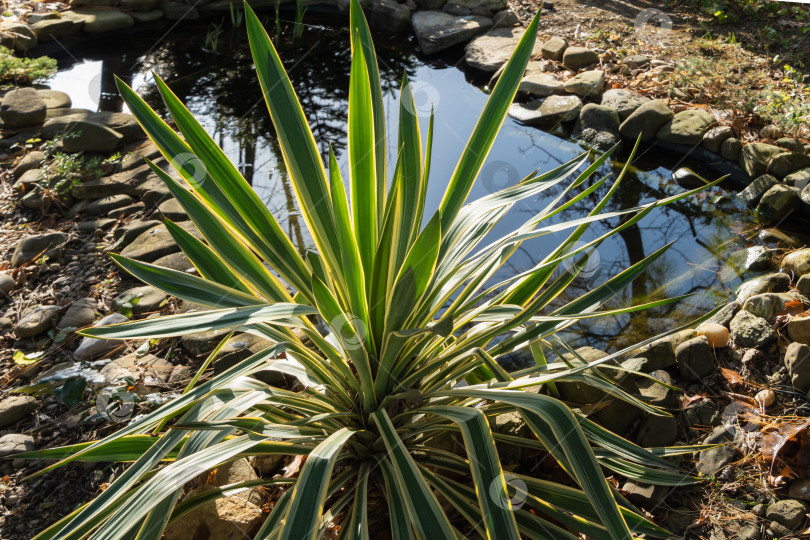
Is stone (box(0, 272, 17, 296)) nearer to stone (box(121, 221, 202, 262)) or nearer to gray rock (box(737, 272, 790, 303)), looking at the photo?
stone (box(121, 221, 202, 262))

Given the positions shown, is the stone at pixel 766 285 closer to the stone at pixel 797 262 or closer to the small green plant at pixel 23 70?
the stone at pixel 797 262

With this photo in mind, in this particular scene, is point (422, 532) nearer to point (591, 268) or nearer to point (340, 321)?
point (340, 321)

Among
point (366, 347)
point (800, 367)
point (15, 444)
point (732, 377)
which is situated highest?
point (366, 347)

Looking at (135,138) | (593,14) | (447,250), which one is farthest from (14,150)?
(593,14)

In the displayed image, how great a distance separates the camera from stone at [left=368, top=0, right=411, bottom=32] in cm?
507

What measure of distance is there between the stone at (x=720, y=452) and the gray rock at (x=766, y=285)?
0.66m

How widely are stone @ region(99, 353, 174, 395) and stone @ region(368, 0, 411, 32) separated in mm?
3993

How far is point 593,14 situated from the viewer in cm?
469

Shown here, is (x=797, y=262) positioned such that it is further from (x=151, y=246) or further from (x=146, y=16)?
(x=146, y=16)

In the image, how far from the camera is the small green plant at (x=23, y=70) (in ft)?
13.1

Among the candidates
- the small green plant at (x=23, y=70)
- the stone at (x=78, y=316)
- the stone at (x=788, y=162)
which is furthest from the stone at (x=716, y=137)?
the small green plant at (x=23, y=70)

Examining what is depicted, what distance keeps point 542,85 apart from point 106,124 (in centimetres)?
263

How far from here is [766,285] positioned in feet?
7.09

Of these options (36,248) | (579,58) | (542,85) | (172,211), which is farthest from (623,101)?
(36,248)
